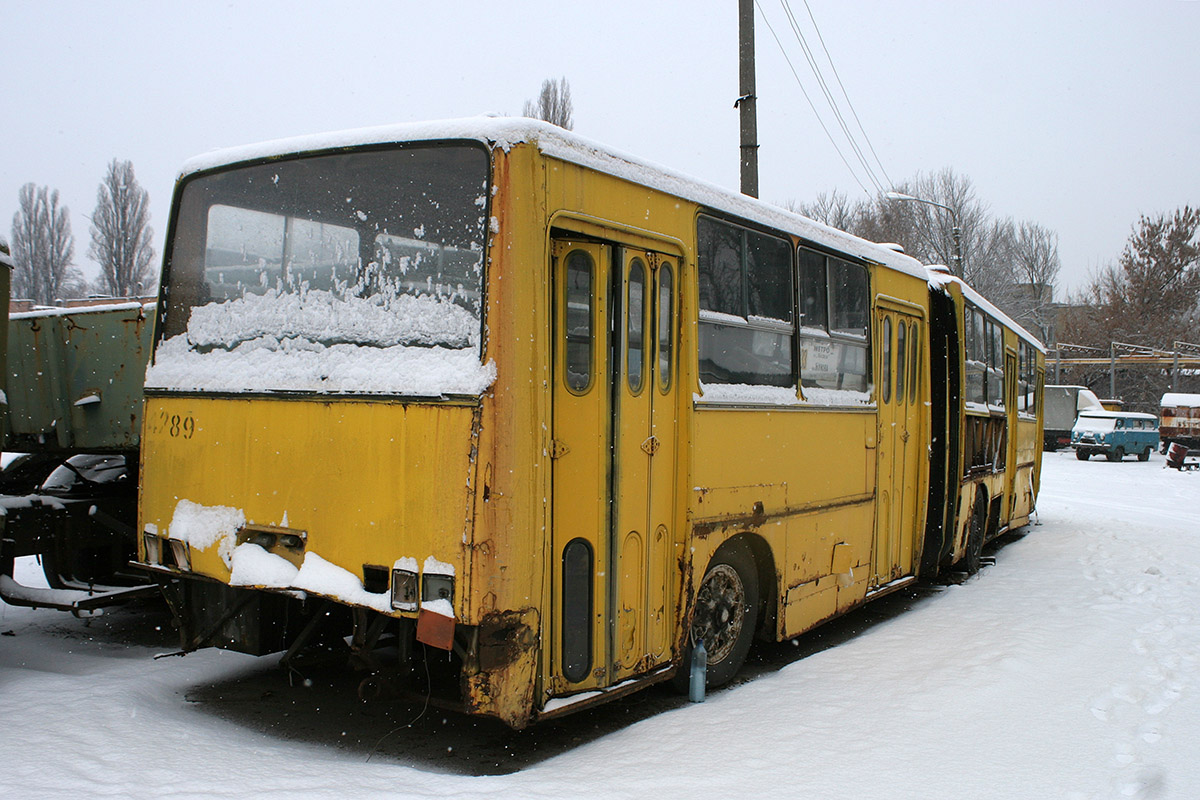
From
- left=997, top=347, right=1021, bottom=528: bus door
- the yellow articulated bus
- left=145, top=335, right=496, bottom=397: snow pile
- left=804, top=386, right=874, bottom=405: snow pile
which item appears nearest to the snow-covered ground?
the yellow articulated bus

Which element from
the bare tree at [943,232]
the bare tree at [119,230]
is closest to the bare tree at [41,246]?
the bare tree at [119,230]

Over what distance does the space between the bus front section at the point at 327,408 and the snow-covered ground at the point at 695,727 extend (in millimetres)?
493

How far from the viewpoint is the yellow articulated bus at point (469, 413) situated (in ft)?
13.7

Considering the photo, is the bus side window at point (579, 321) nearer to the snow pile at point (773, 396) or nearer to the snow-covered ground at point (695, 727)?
the snow pile at point (773, 396)

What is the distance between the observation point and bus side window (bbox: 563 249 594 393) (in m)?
4.59

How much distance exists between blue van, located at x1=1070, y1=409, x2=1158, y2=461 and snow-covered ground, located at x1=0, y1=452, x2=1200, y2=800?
32.1 meters

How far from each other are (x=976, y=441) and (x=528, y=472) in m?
8.01

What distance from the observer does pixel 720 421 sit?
5.61m

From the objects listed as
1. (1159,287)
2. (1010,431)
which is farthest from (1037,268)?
(1010,431)

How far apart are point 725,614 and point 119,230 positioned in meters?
56.0

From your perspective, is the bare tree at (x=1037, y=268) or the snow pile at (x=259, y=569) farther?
the bare tree at (x=1037, y=268)

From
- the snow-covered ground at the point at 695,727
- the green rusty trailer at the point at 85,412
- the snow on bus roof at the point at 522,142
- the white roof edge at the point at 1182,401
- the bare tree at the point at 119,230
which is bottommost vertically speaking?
the snow-covered ground at the point at 695,727

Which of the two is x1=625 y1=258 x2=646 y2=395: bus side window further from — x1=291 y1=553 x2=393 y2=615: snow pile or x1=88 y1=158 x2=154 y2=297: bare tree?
x1=88 y1=158 x2=154 y2=297: bare tree

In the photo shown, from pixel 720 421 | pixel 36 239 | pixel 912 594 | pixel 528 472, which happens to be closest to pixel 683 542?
pixel 720 421
